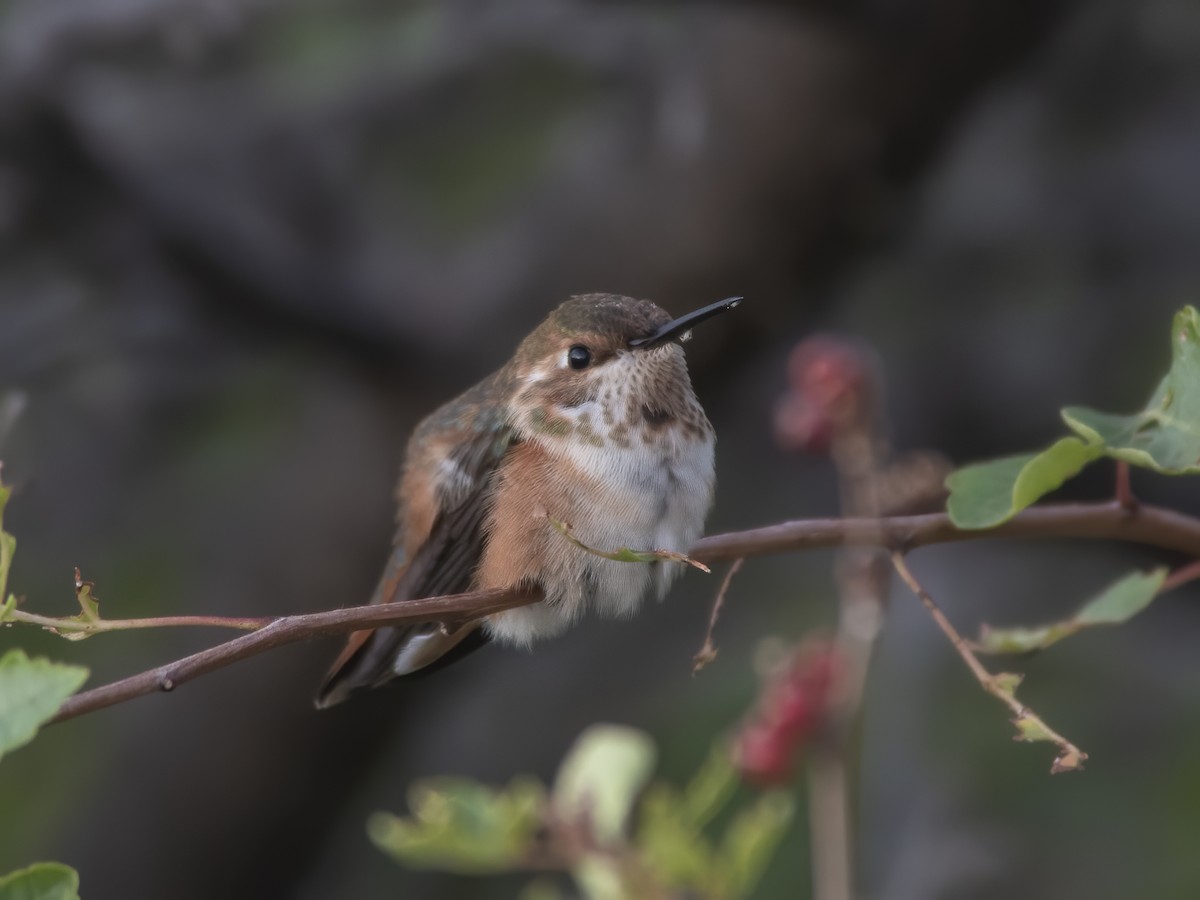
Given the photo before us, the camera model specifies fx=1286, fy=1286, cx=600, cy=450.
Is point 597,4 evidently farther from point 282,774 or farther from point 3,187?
point 282,774

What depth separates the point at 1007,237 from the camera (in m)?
5.79

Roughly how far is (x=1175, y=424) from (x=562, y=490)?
112 cm

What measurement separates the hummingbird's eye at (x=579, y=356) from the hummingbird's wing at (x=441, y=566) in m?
0.19

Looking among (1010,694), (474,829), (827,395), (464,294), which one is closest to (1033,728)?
(1010,694)

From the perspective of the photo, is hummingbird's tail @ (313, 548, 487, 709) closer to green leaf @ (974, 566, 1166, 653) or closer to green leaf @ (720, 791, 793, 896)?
green leaf @ (720, 791, 793, 896)

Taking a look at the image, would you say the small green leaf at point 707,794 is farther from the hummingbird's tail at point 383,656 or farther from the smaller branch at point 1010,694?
the hummingbird's tail at point 383,656

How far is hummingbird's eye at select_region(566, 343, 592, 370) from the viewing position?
2.40 meters

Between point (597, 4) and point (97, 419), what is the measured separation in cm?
323

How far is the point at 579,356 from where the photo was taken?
7.88 feet

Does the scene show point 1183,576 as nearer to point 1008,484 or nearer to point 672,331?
point 1008,484

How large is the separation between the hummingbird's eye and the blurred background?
9.22ft

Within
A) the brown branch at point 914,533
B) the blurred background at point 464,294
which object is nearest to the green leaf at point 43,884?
the brown branch at point 914,533

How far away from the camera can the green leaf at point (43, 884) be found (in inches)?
40.5

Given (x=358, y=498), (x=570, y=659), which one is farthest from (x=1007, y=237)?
(x=358, y=498)
